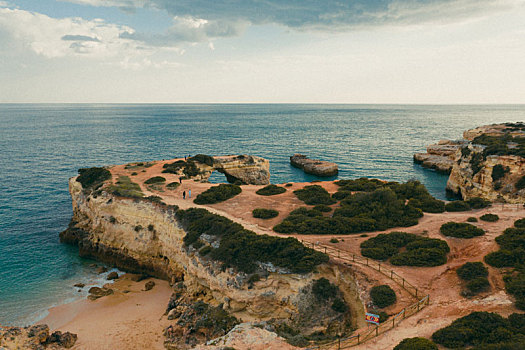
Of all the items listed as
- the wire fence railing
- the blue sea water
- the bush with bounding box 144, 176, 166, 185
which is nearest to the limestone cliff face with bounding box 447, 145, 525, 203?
the blue sea water

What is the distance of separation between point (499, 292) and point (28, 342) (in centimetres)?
3448

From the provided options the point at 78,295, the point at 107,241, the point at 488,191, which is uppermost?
the point at 488,191

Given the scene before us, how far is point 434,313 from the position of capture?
19.1 metres

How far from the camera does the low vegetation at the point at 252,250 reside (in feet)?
81.9

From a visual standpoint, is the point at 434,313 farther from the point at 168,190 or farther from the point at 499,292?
the point at 168,190

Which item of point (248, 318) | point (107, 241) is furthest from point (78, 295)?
point (248, 318)

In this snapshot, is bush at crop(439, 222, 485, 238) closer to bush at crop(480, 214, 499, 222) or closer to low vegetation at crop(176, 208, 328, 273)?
bush at crop(480, 214, 499, 222)

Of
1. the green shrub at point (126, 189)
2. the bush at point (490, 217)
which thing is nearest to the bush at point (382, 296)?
the bush at point (490, 217)

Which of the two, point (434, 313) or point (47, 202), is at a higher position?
point (434, 313)

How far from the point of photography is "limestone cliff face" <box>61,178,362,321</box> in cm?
2450

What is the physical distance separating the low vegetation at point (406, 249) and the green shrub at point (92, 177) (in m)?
40.7

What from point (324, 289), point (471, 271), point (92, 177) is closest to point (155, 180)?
point (92, 177)

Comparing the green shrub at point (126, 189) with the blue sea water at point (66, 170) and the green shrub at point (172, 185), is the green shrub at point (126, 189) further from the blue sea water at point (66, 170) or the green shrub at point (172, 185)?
the blue sea water at point (66, 170)

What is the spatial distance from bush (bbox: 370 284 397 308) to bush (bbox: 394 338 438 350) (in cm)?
460
